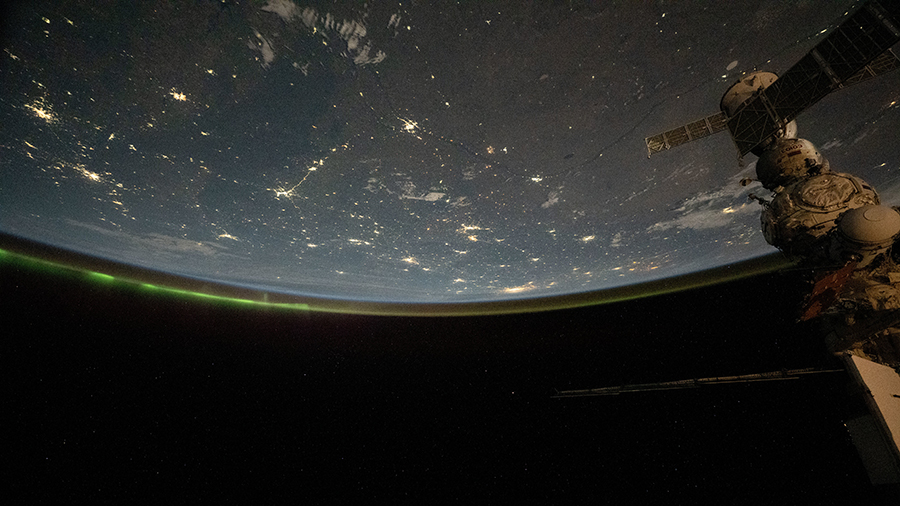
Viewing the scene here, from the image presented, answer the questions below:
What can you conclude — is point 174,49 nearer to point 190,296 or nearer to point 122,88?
point 122,88

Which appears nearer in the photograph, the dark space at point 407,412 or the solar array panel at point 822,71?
the solar array panel at point 822,71

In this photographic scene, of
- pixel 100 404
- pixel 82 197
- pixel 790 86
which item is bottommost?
pixel 100 404

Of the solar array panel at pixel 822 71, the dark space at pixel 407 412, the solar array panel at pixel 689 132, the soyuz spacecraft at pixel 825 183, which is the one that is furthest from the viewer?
the dark space at pixel 407 412

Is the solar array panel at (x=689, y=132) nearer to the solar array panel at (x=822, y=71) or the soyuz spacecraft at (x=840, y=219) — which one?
the soyuz spacecraft at (x=840, y=219)

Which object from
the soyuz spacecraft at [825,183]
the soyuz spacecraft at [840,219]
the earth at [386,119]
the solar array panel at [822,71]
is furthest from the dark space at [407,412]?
the earth at [386,119]

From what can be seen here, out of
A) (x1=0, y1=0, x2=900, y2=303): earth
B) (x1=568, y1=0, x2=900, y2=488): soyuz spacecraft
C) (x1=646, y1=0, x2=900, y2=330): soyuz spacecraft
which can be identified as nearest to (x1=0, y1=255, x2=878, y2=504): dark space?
(x1=568, y1=0, x2=900, y2=488): soyuz spacecraft

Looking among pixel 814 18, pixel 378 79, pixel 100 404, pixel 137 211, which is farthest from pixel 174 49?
pixel 100 404
